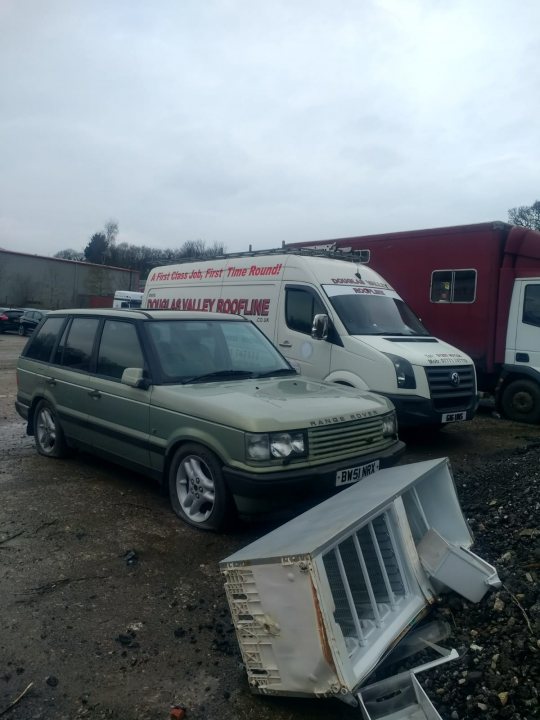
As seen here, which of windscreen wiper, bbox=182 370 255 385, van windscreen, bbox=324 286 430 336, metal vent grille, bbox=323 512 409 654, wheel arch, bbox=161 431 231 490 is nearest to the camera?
metal vent grille, bbox=323 512 409 654

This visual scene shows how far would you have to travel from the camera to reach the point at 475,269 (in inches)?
382

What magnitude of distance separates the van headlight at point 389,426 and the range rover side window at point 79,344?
3.01m

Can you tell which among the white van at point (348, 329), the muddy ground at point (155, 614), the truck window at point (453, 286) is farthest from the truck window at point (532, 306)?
the muddy ground at point (155, 614)

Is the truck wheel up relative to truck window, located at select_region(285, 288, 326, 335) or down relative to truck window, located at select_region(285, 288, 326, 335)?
down

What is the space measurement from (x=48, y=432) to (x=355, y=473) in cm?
387

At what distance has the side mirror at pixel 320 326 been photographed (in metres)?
7.68

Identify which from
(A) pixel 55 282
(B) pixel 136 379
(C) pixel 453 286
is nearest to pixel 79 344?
(B) pixel 136 379

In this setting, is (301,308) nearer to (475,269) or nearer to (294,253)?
(294,253)

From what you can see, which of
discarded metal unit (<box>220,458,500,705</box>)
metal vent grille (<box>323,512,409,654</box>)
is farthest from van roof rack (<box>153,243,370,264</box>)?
metal vent grille (<box>323,512,409,654</box>)

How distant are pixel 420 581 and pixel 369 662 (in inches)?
26.2

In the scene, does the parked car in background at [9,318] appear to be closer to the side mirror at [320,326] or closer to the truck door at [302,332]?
the truck door at [302,332]

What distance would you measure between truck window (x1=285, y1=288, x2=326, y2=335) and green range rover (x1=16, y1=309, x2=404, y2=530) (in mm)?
1932

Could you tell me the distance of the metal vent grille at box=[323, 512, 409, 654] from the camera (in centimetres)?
276

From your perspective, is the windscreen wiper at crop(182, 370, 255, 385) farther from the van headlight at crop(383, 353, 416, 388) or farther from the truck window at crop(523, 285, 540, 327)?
the truck window at crop(523, 285, 540, 327)
